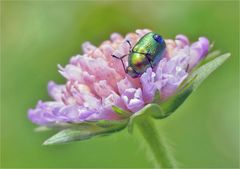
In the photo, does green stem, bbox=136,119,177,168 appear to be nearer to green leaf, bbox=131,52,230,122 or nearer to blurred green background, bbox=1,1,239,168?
green leaf, bbox=131,52,230,122

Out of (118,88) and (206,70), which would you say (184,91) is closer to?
(206,70)

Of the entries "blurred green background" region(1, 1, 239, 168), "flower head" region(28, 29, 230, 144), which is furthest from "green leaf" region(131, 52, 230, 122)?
"blurred green background" region(1, 1, 239, 168)

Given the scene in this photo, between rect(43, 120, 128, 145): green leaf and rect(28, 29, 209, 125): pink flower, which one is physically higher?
rect(28, 29, 209, 125): pink flower

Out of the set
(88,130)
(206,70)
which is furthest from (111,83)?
(206,70)

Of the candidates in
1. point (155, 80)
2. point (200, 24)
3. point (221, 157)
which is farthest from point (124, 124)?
point (200, 24)

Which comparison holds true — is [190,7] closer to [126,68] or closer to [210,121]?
[210,121]

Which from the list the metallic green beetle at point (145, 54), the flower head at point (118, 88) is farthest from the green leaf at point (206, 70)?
the metallic green beetle at point (145, 54)
